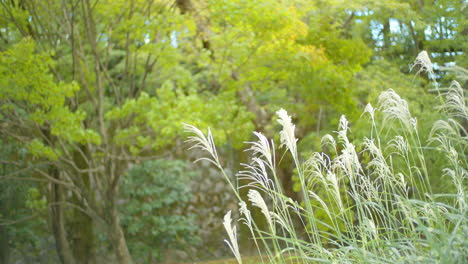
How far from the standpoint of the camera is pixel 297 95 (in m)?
10.3

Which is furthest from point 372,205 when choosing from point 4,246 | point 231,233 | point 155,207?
point 4,246

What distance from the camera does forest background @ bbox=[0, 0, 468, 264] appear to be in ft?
23.1

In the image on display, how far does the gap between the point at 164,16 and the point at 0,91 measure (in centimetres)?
244

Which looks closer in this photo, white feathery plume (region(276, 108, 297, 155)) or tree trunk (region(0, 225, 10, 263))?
white feathery plume (region(276, 108, 297, 155))

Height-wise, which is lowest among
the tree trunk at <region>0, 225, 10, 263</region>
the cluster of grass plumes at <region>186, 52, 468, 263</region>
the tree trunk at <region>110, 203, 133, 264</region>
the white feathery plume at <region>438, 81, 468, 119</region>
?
the tree trunk at <region>0, 225, 10, 263</region>

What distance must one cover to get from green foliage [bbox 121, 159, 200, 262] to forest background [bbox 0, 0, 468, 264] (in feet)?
0.09

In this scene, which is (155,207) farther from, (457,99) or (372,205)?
(457,99)

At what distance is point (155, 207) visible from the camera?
1046cm

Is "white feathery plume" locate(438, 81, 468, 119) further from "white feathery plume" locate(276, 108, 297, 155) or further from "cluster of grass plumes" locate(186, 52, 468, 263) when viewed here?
"white feathery plume" locate(276, 108, 297, 155)

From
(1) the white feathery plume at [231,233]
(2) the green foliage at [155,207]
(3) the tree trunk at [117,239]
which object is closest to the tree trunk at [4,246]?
(2) the green foliage at [155,207]

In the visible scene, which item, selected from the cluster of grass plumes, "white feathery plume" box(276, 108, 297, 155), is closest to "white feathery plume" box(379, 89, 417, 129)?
the cluster of grass plumes

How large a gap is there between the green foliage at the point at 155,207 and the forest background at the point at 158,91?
0.03 metres

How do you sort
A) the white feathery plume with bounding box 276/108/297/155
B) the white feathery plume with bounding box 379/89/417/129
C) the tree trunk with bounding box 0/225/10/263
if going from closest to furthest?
1. the white feathery plume with bounding box 276/108/297/155
2. the white feathery plume with bounding box 379/89/417/129
3. the tree trunk with bounding box 0/225/10/263

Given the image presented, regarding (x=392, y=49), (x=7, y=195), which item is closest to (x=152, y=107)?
(x=7, y=195)
